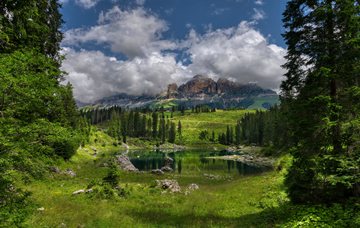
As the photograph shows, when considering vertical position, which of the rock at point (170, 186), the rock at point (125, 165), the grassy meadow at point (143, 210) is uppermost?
the grassy meadow at point (143, 210)

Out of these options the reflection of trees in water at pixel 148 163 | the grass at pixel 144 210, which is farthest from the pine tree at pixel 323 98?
the reflection of trees in water at pixel 148 163

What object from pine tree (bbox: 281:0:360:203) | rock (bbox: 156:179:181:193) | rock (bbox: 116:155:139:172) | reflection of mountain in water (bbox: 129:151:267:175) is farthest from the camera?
reflection of mountain in water (bbox: 129:151:267:175)

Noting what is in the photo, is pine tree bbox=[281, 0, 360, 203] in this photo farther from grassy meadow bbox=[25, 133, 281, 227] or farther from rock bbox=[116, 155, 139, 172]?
rock bbox=[116, 155, 139, 172]

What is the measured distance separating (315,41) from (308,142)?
18.8ft

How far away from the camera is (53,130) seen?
→ 10461 mm

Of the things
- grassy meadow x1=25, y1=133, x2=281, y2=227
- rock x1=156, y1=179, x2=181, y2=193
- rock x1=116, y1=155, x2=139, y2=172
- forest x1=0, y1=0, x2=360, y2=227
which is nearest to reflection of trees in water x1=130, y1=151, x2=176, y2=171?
rock x1=116, y1=155, x2=139, y2=172

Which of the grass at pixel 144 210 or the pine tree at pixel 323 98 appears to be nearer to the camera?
the pine tree at pixel 323 98

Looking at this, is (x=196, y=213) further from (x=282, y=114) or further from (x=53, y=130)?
(x=53, y=130)

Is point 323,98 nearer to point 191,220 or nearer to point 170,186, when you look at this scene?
point 191,220

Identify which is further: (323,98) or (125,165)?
(125,165)

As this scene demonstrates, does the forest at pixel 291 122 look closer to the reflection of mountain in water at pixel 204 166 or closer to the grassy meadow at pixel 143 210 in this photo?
the grassy meadow at pixel 143 210

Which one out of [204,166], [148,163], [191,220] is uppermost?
[191,220]

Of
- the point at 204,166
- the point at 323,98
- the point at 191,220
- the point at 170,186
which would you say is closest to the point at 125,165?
the point at 204,166

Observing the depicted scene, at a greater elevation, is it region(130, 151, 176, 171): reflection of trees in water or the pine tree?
the pine tree
